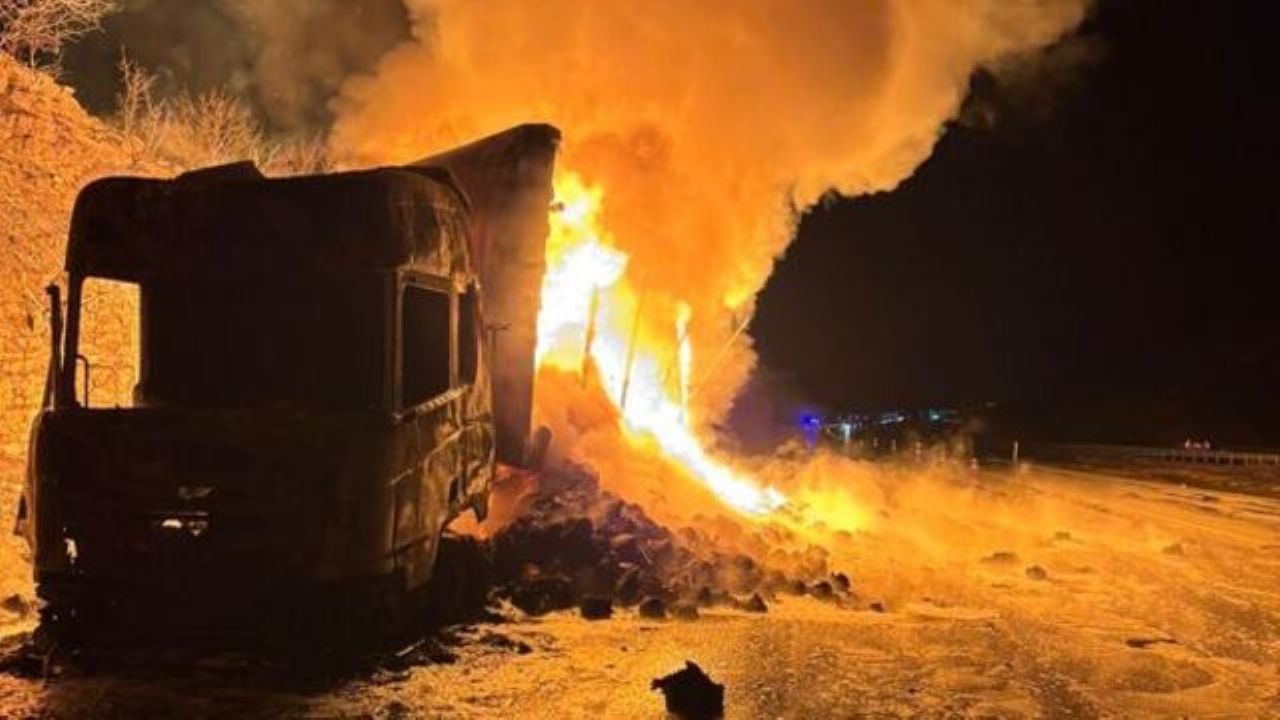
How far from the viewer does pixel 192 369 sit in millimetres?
7324

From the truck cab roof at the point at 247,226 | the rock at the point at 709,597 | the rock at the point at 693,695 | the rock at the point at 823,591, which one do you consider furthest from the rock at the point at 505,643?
the rock at the point at 823,591

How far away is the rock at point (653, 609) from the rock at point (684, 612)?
3.5 inches

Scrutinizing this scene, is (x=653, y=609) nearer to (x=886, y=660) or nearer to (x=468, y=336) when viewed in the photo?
(x=886, y=660)

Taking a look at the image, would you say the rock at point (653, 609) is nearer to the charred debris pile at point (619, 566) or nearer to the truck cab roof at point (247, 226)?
the charred debris pile at point (619, 566)

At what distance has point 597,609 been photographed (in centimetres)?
899

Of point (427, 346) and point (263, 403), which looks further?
point (427, 346)

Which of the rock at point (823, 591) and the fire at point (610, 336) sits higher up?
the fire at point (610, 336)

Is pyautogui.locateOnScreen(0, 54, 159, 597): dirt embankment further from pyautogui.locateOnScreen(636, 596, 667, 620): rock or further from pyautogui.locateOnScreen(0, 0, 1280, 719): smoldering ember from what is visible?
→ pyautogui.locateOnScreen(636, 596, 667, 620): rock

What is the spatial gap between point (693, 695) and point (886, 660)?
6.73 ft

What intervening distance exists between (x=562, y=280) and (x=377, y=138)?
5716 millimetres

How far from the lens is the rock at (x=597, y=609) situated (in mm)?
8969

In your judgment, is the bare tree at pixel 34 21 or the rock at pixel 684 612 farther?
the bare tree at pixel 34 21

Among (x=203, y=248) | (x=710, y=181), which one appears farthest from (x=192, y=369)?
(x=710, y=181)

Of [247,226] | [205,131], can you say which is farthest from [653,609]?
[205,131]
